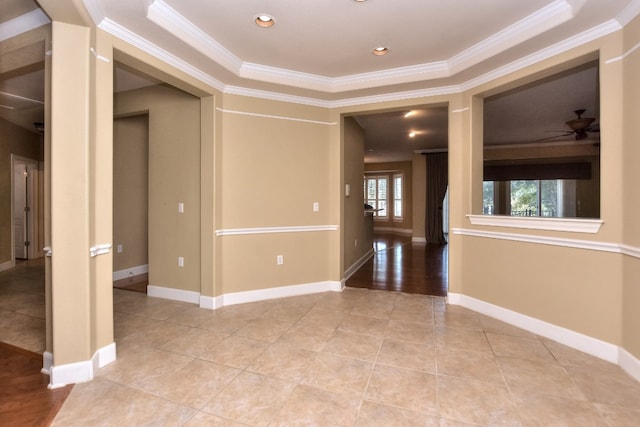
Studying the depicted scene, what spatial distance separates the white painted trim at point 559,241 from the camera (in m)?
2.16

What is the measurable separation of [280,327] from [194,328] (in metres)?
0.81

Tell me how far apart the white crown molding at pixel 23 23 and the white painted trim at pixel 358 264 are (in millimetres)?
4039

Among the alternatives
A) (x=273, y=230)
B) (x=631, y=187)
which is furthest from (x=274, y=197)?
(x=631, y=187)

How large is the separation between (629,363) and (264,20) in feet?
12.2

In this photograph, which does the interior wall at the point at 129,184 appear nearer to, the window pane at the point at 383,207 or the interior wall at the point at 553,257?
the interior wall at the point at 553,257

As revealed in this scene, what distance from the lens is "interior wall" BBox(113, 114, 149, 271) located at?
457 cm

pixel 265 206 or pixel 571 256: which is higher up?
pixel 265 206

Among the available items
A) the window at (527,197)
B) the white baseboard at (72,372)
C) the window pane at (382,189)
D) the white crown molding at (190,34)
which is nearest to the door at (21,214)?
the white baseboard at (72,372)

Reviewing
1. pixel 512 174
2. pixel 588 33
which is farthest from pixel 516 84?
pixel 512 174

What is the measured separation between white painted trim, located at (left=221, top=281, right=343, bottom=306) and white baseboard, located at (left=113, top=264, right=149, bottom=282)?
2.22 meters

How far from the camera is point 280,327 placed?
2.87 metres

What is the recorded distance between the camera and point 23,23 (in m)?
2.21

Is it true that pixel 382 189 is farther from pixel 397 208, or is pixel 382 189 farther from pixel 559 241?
pixel 559 241

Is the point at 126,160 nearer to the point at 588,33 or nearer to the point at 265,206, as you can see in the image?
the point at 265,206
